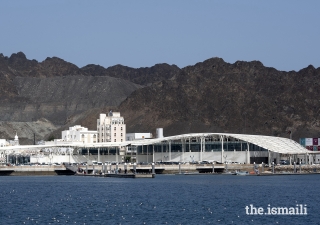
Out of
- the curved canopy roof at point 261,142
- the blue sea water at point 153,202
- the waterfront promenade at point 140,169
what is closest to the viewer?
the blue sea water at point 153,202

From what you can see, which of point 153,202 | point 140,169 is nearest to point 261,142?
point 140,169

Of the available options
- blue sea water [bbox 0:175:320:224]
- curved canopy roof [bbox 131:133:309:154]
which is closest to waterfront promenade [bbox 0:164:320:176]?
curved canopy roof [bbox 131:133:309:154]

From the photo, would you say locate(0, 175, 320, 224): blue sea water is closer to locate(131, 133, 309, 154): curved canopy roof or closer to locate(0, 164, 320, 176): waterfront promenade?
locate(0, 164, 320, 176): waterfront promenade

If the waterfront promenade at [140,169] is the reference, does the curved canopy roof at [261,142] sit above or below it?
above

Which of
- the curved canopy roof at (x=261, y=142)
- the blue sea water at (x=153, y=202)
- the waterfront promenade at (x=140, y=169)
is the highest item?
the curved canopy roof at (x=261, y=142)

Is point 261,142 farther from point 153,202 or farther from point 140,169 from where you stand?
point 153,202

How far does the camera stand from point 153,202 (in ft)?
311

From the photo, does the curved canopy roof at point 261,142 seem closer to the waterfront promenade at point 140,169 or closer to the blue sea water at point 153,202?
the waterfront promenade at point 140,169

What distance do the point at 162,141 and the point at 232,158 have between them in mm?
17362

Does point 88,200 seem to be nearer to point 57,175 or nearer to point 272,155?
point 57,175

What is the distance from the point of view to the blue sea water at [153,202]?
77000mm

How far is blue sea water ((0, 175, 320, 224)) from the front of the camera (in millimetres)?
77000

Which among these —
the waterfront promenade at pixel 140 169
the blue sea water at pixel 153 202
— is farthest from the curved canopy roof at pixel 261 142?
the blue sea water at pixel 153 202

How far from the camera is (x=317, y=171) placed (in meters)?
188
